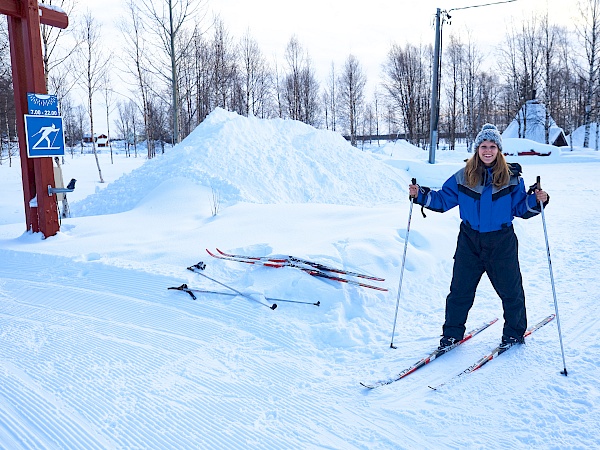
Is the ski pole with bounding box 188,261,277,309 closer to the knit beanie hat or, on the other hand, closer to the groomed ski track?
the groomed ski track

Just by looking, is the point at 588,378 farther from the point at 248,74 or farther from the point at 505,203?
the point at 248,74

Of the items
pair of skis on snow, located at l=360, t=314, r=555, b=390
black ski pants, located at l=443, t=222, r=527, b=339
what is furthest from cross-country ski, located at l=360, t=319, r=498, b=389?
black ski pants, located at l=443, t=222, r=527, b=339

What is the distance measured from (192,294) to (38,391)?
68.0 inches

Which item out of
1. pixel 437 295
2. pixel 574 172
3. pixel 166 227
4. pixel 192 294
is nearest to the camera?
pixel 192 294

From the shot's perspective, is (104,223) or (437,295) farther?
(104,223)

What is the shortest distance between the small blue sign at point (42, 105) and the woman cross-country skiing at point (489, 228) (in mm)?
5987

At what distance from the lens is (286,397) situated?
2.97 meters

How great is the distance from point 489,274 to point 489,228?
0.42m

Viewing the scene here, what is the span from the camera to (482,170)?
3.61 metres

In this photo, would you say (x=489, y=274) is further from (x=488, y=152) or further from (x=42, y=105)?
(x=42, y=105)

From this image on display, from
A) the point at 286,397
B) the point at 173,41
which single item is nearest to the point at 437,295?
the point at 286,397

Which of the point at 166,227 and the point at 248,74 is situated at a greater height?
the point at 248,74

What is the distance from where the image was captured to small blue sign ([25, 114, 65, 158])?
6.59 meters

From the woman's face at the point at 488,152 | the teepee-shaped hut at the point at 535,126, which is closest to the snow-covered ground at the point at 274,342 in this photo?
the woman's face at the point at 488,152
